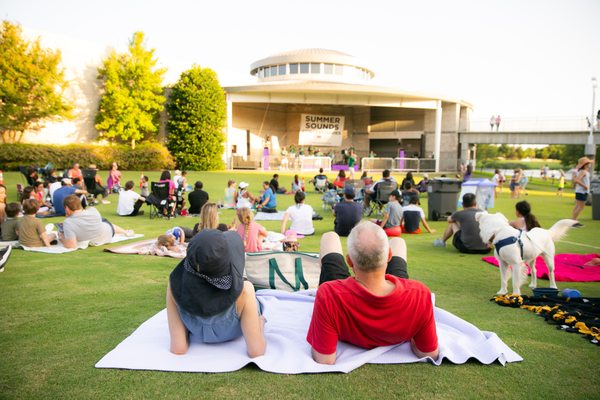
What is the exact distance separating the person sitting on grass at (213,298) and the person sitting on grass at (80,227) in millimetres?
5059

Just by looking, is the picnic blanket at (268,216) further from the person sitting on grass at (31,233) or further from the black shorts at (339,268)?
the black shorts at (339,268)

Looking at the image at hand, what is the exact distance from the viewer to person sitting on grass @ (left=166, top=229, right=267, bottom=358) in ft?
9.14

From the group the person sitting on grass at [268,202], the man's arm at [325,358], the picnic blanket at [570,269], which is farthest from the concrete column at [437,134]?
the man's arm at [325,358]

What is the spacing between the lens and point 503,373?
300cm

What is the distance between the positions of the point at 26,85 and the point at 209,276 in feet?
79.8

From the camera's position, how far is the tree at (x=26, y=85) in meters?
21.2

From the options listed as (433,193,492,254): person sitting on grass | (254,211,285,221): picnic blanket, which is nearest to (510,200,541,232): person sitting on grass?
(433,193,492,254): person sitting on grass

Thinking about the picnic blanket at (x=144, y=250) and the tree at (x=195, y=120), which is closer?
the picnic blanket at (x=144, y=250)

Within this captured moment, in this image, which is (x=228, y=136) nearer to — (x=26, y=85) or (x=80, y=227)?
(x=26, y=85)

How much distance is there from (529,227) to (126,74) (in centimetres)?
2630

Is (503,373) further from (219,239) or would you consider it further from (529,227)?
(529,227)

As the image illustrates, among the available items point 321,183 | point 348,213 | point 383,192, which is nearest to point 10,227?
point 348,213

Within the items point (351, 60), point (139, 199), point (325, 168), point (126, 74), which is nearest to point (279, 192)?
point (139, 199)

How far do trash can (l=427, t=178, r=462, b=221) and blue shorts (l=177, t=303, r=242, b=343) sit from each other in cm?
945
